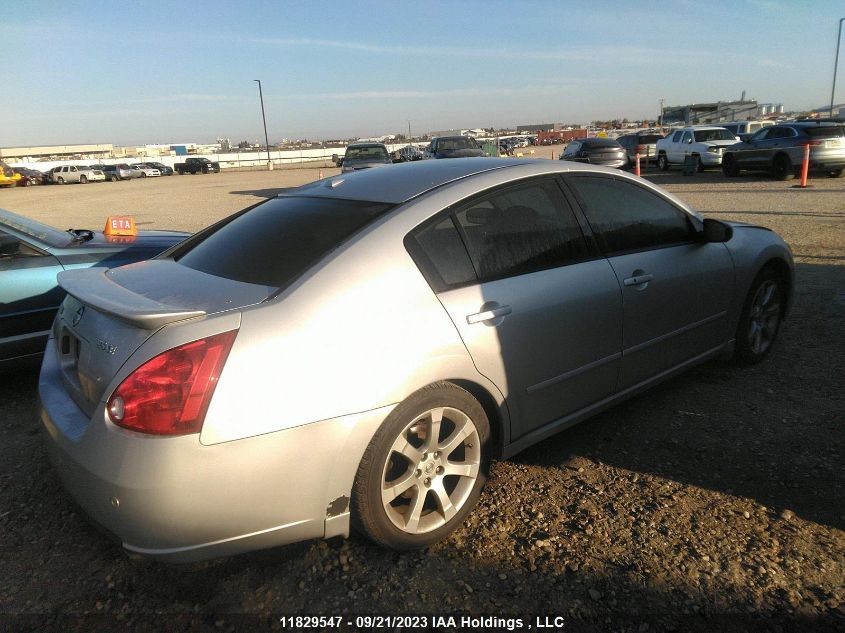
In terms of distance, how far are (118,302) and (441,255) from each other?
1287mm

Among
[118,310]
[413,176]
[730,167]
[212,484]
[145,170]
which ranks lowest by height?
[730,167]

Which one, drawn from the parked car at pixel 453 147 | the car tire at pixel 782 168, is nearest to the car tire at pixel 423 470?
the parked car at pixel 453 147

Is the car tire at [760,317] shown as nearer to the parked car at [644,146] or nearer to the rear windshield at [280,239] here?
the rear windshield at [280,239]

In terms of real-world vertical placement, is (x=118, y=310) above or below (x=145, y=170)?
above

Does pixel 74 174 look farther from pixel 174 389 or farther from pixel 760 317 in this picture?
pixel 174 389

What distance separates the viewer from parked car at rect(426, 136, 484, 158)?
63.7ft

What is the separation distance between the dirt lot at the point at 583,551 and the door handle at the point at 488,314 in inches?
35.8

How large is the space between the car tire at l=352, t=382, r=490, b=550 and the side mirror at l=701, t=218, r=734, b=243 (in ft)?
6.52

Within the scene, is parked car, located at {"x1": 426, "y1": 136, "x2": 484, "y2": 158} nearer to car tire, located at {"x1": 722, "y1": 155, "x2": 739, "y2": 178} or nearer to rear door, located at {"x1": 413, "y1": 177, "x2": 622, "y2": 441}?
car tire, located at {"x1": 722, "y1": 155, "x2": 739, "y2": 178}

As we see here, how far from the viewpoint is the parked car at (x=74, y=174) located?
4588 centimetres

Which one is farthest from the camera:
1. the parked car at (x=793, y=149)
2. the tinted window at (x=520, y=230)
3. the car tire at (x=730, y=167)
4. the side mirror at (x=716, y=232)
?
the car tire at (x=730, y=167)

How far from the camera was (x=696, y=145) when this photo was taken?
2141 cm

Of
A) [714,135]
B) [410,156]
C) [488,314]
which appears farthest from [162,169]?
[488,314]

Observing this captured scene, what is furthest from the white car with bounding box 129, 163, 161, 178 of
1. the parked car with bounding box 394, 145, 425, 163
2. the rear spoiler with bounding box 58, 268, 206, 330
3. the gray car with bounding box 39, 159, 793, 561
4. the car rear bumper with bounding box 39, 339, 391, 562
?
the car rear bumper with bounding box 39, 339, 391, 562
